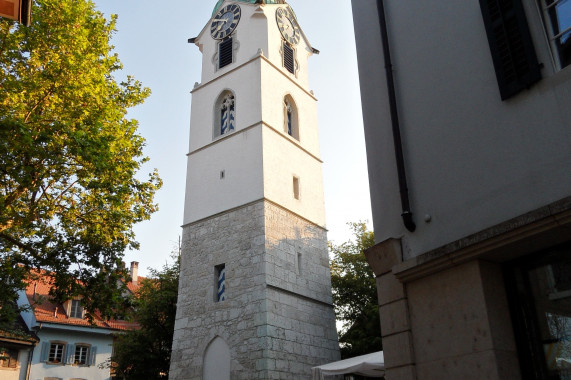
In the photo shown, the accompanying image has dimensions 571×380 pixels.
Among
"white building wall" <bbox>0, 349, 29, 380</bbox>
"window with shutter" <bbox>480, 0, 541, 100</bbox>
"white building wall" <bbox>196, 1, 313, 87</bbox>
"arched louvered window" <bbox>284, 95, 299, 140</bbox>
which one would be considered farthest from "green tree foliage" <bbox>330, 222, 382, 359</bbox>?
"window with shutter" <bbox>480, 0, 541, 100</bbox>

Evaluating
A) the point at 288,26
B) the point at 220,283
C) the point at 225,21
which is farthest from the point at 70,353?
the point at 288,26

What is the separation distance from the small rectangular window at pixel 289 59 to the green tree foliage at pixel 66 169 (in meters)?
12.4

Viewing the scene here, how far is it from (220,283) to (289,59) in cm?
1182

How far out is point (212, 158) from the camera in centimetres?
2261

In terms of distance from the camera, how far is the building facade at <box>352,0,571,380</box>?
503 cm

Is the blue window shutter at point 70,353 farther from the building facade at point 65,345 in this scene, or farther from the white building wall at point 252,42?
the white building wall at point 252,42

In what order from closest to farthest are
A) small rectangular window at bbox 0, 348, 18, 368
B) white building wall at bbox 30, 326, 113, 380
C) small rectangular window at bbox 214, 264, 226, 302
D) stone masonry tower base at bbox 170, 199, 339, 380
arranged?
stone masonry tower base at bbox 170, 199, 339, 380, small rectangular window at bbox 214, 264, 226, 302, small rectangular window at bbox 0, 348, 18, 368, white building wall at bbox 30, 326, 113, 380

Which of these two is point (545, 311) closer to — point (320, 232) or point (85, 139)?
point (85, 139)

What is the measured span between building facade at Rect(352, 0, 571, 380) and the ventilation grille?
62.7 feet

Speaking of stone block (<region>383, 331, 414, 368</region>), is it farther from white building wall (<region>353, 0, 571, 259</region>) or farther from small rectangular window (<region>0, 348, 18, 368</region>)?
small rectangular window (<region>0, 348, 18, 368</region>)

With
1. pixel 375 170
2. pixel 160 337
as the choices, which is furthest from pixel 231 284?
pixel 375 170

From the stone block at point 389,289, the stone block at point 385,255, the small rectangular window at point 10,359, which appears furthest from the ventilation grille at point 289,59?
the stone block at point 389,289

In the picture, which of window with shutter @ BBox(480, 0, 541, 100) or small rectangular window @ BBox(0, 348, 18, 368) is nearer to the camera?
window with shutter @ BBox(480, 0, 541, 100)

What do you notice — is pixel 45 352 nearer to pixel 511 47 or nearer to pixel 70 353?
pixel 70 353
